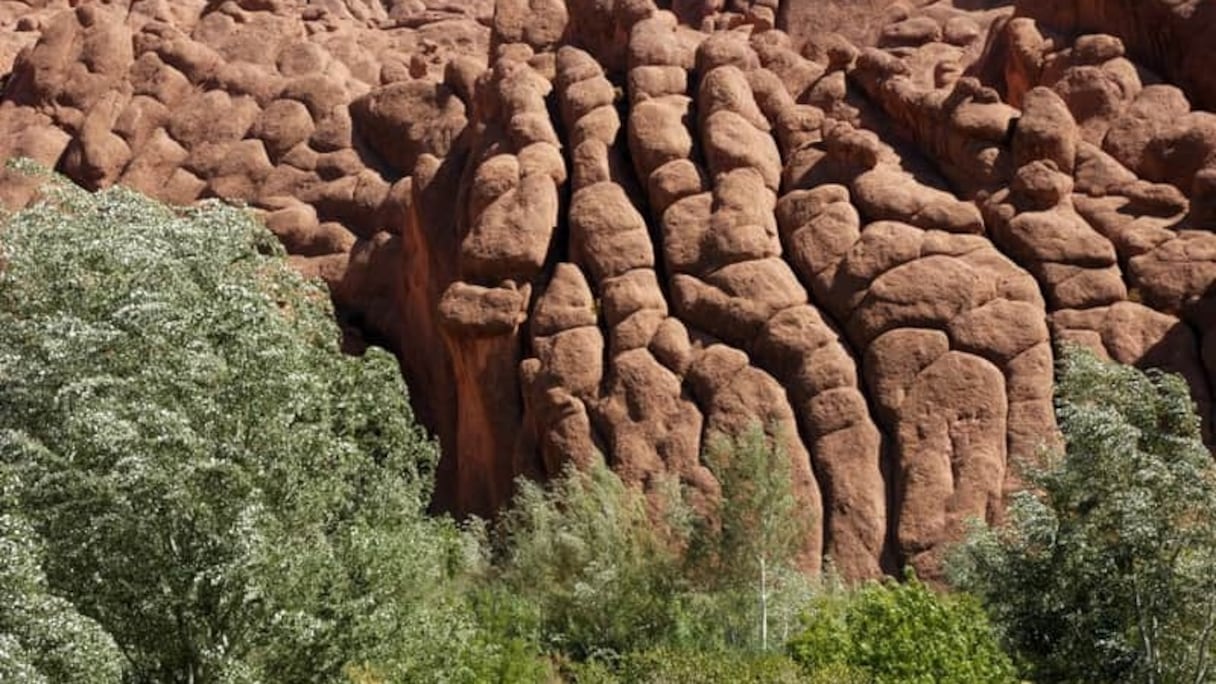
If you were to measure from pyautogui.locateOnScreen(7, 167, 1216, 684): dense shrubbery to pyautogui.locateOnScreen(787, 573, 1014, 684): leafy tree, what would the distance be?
4 cm

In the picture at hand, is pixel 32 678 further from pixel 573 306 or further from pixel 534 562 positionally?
pixel 573 306

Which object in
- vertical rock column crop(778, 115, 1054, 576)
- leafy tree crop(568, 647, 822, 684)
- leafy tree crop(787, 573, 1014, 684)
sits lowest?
leafy tree crop(568, 647, 822, 684)

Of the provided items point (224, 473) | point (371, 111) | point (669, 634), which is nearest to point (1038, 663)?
point (669, 634)

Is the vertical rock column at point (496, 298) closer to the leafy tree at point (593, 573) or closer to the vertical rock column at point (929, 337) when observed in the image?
the leafy tree at point (593, 573)

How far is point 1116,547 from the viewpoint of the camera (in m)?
17.1

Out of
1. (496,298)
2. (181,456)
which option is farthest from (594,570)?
(181,456)

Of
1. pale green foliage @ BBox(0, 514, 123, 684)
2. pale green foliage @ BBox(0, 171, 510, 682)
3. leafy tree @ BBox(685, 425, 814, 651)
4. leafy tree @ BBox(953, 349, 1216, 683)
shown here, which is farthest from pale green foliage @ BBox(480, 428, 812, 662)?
pale green foliage @ BBox(0, 514, 123, 684)

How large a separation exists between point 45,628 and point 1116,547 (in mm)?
10725

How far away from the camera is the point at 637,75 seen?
32938 mm

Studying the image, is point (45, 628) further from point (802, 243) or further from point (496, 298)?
point (802, 243)

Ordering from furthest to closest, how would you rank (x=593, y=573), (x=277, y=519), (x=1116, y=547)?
1. (x=593, y=573)
2. (x=1116, y=547)
3. (x=277, y=519)

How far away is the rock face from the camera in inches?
1065

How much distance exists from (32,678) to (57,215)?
6.85 m

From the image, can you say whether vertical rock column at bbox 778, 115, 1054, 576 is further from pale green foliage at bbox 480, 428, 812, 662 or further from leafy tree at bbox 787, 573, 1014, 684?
leafy tree at bbox 787, 573, 1014, 684
